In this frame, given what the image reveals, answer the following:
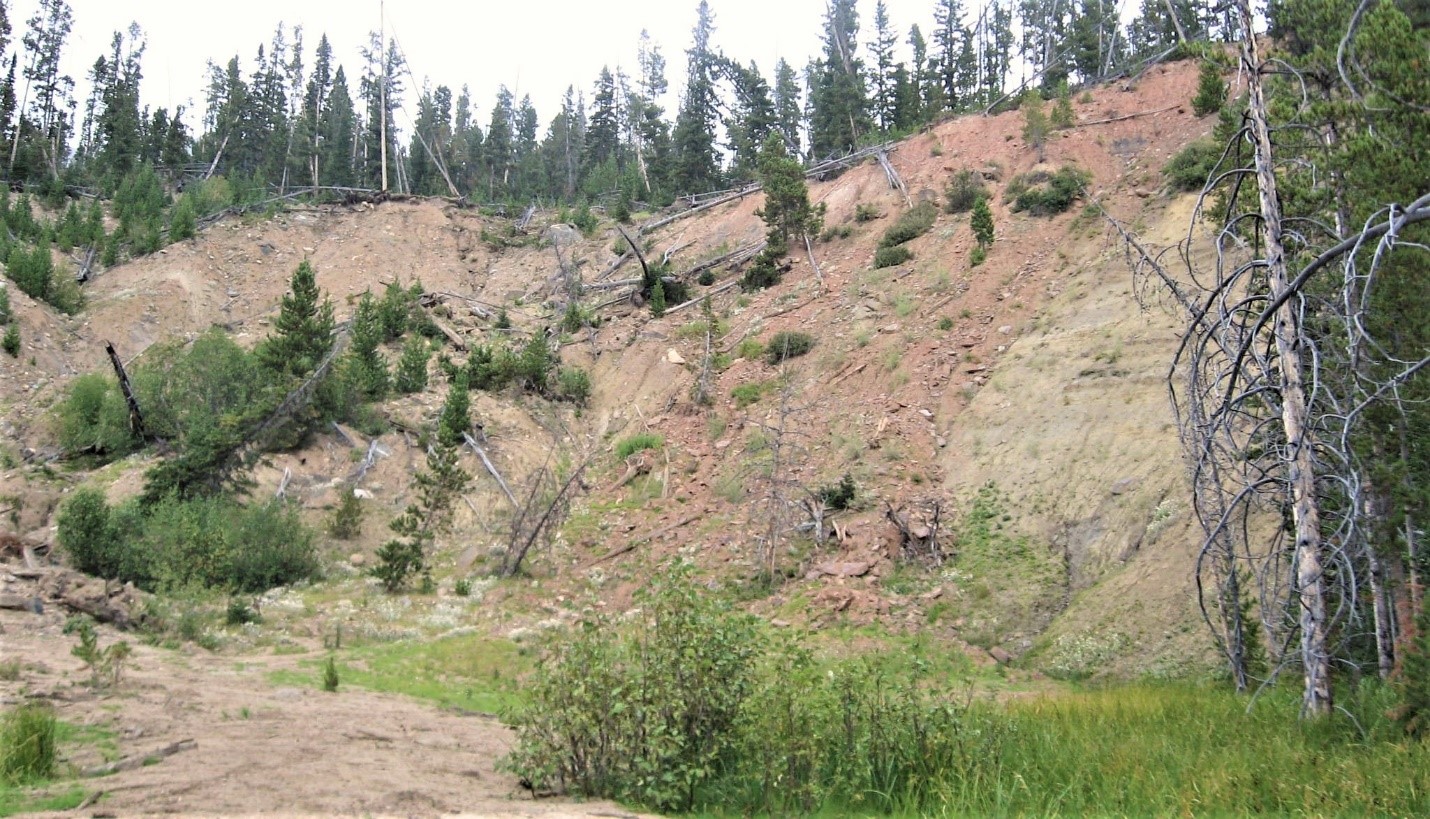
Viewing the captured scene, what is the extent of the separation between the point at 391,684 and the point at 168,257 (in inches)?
1444

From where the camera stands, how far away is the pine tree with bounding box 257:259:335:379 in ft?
95.9

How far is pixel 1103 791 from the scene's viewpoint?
677 cm

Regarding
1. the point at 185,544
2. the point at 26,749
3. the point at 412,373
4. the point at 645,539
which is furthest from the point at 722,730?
the point at 412,373

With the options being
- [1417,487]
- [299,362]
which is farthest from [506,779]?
[299,362]

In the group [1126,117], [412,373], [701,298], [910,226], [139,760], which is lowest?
[139,760]

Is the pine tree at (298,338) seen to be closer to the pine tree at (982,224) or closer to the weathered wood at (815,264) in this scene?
the weathered wood at (815,264)

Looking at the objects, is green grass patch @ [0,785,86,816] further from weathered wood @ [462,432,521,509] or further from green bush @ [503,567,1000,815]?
weathered wood @ [462,432,521,509]

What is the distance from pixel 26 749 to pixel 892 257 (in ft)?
91.6

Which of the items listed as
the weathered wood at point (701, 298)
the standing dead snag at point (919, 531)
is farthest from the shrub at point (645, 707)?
the weathered wood at point (701, 298)

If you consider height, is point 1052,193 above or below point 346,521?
above

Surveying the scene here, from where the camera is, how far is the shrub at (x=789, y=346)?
92.9ft

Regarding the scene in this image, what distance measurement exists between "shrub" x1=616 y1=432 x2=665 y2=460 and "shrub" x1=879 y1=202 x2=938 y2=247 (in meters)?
12.1

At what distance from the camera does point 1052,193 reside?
29719 mm

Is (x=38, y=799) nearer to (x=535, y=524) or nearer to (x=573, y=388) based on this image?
(x=535, y=524)
